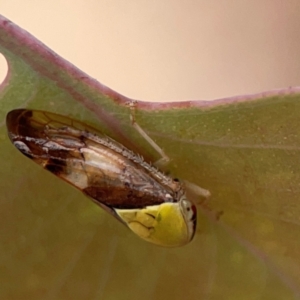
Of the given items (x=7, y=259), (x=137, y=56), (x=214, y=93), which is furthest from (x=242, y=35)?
(x=7, y=259)

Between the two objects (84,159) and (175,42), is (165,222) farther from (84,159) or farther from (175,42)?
(175,42)

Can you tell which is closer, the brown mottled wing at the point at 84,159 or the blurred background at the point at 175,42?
the brown mottled wing at the point at 84,159

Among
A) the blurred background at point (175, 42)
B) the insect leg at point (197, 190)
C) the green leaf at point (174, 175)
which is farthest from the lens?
the blurred background at point (175, 42)

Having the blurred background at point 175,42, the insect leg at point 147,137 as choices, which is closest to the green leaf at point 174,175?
the insect leg at point 147,137

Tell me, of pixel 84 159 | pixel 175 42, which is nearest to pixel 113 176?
pixel 84 159

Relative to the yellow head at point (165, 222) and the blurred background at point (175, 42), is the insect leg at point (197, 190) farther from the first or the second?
the blurred background at point (175, 42)

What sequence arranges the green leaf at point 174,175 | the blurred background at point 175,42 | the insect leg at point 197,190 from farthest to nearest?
the blurred background at point 175,42 < the insect leg at point 197,190 < the green leaf at point 174,175
